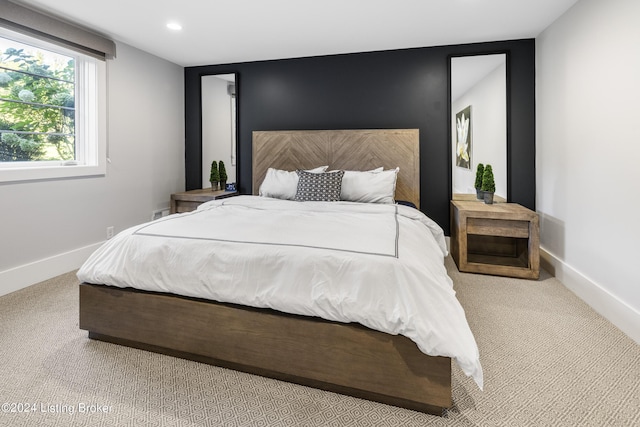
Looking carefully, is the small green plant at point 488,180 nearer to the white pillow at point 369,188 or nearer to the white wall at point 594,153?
the white wall at point 594,153

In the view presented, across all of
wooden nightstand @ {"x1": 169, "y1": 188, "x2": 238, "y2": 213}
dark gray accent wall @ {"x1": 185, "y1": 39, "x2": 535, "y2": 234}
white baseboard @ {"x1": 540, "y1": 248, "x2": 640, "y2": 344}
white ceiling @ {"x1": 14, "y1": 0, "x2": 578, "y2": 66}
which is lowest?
white baseboard @ {"x1": 540, "y1": 248, "x2": 640, "y2": 344}

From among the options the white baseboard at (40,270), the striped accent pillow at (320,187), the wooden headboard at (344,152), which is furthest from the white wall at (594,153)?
the white baseboard at (40,270)

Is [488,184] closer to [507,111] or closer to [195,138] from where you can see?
[507,111]

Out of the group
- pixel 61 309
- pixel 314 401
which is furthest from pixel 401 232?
pixel 61 309

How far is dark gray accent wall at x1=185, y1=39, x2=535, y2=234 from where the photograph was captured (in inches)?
148

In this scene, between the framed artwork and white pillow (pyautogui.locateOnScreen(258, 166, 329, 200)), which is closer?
white pillow (pyautogui.locateOnScreen(258, 166, 329, 200))

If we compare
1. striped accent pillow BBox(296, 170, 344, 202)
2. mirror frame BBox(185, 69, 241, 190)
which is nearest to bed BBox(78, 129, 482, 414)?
striped accent pillow BBox(296, 170, 344, 202)

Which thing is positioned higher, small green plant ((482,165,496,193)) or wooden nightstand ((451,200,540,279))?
small green plant ((482,165,496,193))

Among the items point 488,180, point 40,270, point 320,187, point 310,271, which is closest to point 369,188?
point 320,187

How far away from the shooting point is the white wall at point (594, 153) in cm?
219

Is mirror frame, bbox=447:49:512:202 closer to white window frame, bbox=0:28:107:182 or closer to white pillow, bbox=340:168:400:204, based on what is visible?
white pillow, bbox=340:168:400:204

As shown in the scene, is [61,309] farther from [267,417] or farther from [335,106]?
[335,106]

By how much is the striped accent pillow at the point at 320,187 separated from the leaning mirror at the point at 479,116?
1466mm

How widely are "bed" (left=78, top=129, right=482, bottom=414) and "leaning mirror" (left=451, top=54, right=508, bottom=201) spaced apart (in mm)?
2033
